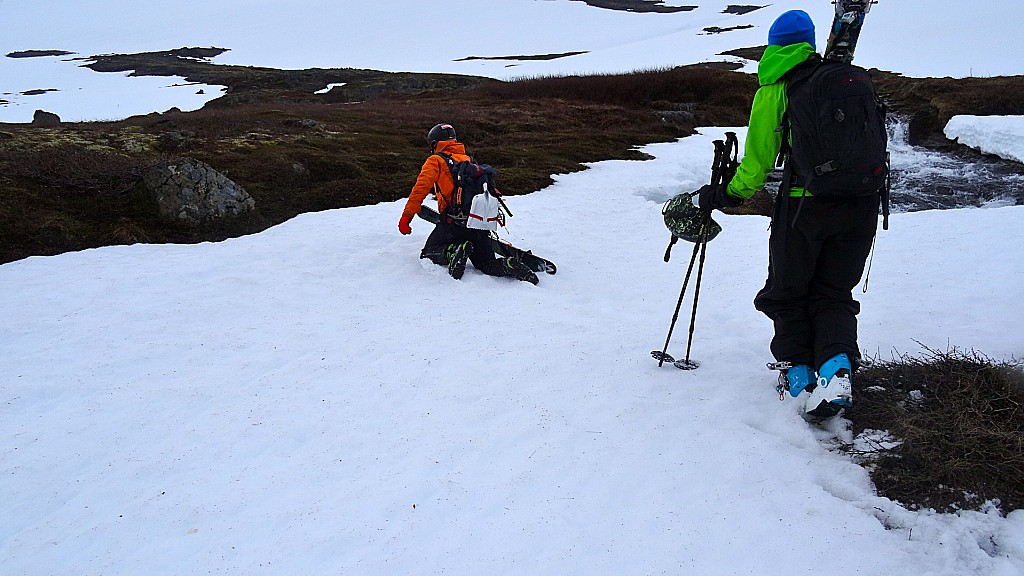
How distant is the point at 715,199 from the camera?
15.5 ft

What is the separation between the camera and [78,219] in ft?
32.8

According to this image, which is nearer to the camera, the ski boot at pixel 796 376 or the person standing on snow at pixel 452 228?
the ski boot at pixel 796 376

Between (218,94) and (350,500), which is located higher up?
(218,94)

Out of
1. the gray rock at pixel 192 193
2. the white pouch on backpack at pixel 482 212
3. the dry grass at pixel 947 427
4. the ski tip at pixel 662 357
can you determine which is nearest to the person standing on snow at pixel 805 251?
the dry grass at pixel 947 427

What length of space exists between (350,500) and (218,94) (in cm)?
5686

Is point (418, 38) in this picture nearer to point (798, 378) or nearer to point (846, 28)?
point (846, 28)

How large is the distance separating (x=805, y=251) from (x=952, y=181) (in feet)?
47.2

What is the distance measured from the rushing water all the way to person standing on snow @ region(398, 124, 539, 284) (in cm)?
982

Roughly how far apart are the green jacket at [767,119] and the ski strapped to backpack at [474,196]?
414 cm

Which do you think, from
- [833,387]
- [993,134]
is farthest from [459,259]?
[993,134]

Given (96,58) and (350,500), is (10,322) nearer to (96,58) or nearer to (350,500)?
(350,500)

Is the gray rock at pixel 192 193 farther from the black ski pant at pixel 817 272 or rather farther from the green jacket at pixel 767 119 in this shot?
the black ski pant at pixel 817 272

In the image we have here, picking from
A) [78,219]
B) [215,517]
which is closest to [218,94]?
[78,219]

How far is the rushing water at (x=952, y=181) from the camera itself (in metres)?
13.4
